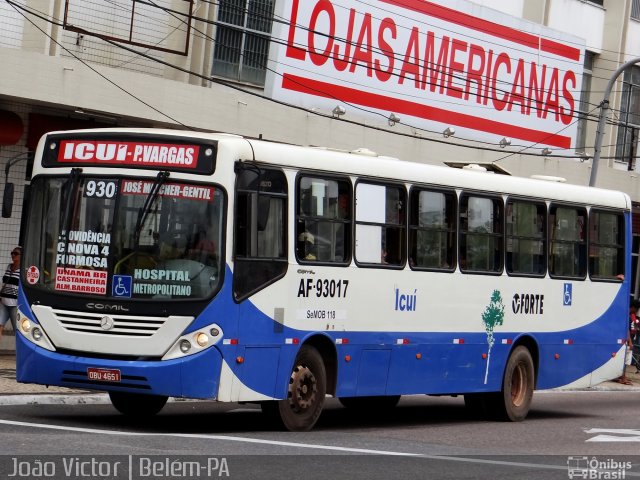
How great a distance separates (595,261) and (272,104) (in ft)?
29.7

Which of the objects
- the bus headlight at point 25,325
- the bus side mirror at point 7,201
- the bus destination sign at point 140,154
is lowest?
the bus headlight at point 25,325

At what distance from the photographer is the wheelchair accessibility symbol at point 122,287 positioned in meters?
14.0

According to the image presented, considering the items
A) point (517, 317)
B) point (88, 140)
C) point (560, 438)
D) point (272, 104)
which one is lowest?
point (560, 438)

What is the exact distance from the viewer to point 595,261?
67.5 ft

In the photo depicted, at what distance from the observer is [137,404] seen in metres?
15.8

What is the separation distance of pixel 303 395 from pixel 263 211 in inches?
82.1

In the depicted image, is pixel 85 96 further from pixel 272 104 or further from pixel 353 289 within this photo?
pixel 353 289

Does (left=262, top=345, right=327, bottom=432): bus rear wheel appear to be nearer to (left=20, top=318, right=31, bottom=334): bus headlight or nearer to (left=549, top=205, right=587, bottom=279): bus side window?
(left=20, top=318, right=31, bottom=334): bus headlight

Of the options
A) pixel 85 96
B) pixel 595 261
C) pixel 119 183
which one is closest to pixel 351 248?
pixel 119 183

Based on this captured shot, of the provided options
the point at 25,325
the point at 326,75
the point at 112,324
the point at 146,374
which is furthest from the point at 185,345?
the point at 326,75

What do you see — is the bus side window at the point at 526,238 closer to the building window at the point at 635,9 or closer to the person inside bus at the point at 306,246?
the person inside bus at the point at 306,246

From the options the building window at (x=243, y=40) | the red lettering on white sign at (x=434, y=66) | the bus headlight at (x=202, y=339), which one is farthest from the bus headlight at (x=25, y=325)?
the building window at (x=243, y=40)

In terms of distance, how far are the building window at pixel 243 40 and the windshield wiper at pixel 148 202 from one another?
46.7 feet

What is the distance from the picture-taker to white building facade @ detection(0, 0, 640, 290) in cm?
2425
